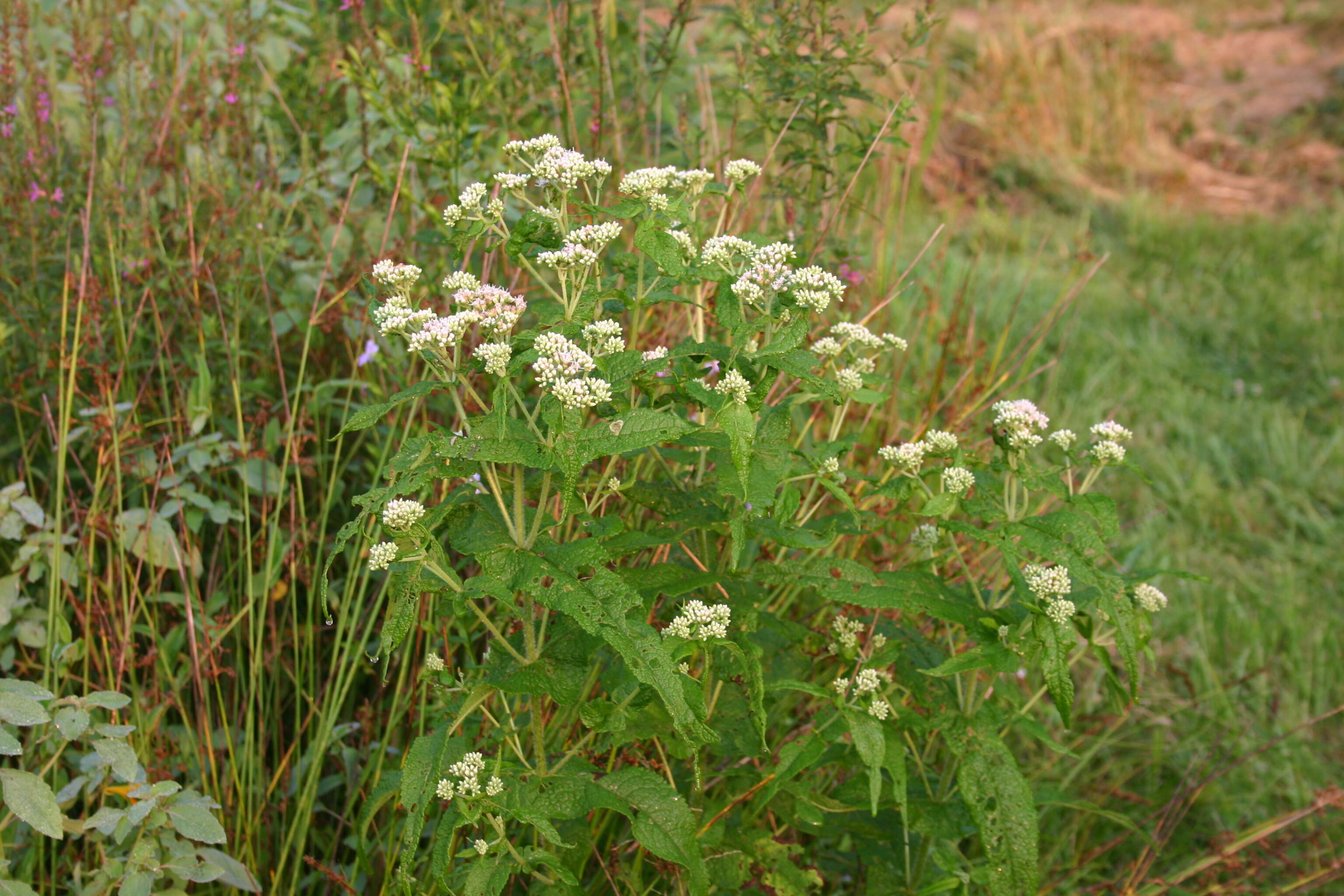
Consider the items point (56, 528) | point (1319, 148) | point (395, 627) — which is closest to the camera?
point (395, 627)

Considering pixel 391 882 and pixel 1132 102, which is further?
pixel 1132 102

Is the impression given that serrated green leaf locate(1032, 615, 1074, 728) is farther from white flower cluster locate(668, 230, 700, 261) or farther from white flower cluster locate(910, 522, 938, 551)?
white flower cluster locate(668, 230, 700, 261)

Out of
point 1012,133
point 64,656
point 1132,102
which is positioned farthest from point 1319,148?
point 64,656

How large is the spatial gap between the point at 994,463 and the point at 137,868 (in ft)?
4.95

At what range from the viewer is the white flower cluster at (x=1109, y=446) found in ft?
5.65

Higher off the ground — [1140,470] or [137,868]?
[1140,470]

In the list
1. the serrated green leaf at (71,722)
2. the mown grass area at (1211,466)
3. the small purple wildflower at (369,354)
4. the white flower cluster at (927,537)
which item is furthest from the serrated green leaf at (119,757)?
the mown grass area at (1211,466)

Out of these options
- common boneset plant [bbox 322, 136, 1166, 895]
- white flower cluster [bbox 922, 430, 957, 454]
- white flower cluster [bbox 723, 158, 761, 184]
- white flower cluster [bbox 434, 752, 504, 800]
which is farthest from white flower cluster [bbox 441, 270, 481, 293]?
white flower cluster [bbox 922, 430, 957, 454]

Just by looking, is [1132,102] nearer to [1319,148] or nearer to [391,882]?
[1319,148]

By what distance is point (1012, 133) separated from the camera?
21.9 feet

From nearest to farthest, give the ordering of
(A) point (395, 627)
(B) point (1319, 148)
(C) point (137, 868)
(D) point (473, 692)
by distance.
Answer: (A) point (395, 627), (D) point (473, 692), (C) point (137, 868), (B) point (1319, 148)

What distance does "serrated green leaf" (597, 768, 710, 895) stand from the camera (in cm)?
145

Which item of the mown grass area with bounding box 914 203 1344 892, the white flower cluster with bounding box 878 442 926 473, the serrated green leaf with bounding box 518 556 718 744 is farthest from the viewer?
the mown grass area with bounding box 914 203 1344 892

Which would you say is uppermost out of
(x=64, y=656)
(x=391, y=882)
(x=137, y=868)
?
(x=64, y=656)
